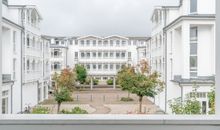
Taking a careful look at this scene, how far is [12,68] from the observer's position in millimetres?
7281

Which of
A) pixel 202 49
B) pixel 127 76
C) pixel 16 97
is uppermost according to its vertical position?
pixel 202 49

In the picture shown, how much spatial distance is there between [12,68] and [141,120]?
22.4ft

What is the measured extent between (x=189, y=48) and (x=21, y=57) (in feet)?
14.4

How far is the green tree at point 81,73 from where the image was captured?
435 inches

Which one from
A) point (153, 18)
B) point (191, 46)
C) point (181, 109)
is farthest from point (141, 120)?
point (153, 18)

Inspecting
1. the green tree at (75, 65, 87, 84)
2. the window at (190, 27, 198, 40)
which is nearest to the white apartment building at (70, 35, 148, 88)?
the green tree at (75, 65, 87, 84)

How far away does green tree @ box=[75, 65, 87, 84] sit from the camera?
36.3 ft

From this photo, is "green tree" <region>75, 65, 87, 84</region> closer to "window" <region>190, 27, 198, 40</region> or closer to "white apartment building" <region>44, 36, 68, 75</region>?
"white apartment building" <region>44, 36, 68, 75</region>
